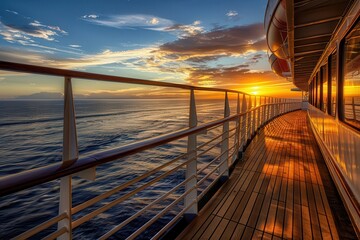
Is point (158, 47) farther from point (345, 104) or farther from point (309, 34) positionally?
point (345, 104)

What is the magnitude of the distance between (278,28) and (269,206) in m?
3.82

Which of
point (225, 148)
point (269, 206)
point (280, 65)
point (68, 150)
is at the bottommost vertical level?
point (269, 206)

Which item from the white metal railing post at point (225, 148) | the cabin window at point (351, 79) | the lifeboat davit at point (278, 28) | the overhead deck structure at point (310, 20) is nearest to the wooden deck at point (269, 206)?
the white metal railing post at point (225, 148)

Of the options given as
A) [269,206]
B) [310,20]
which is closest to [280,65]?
[310,20]

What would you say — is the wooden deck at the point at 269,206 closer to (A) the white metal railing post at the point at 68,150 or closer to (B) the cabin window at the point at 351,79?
(B) the cabin window at the point at 351,79

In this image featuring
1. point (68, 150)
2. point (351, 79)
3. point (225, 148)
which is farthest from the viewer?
point (225, 148)

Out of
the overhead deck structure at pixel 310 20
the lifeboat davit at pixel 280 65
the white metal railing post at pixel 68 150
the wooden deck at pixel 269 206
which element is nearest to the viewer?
the white metal railing post at pixel 68 150

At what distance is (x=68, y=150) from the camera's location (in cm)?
81

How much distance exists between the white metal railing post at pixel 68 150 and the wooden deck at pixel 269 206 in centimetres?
109

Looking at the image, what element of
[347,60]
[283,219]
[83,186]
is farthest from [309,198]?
[83,186]

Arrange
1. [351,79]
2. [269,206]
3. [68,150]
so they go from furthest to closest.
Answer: [351,79] < [269,206] < [68,150]

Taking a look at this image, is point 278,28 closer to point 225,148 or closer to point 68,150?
point 225,148

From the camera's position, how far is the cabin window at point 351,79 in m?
2.18

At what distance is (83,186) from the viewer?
5.62m
